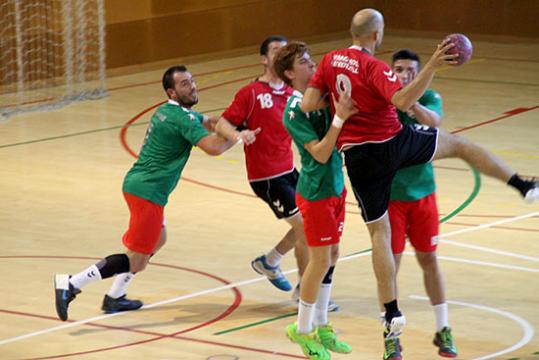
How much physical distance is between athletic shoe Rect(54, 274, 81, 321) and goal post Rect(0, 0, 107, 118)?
9.46 metres

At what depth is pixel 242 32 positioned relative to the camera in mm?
23344

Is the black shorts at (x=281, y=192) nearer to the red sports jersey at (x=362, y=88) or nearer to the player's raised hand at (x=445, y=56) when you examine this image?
the red sports jersey at (x=362, y=88)

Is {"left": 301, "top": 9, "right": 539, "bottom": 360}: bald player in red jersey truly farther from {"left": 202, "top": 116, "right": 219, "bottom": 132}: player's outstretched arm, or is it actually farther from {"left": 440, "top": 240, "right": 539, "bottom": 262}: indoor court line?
{"left": 440, "top": 240, "right": 539, "bottom": 262}: indoor court line

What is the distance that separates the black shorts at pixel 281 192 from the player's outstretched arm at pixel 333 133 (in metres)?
1.31

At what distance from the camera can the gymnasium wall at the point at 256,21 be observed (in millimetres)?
21328

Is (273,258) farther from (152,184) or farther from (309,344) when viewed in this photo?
(309,344)

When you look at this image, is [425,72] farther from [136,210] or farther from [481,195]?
[481,195]

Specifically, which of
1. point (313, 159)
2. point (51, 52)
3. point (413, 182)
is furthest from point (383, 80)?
point (51, 52)

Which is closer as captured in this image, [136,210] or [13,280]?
[136,210]

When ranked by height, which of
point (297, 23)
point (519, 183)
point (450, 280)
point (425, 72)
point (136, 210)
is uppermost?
point (425, 72)

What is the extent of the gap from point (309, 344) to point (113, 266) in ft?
6.22

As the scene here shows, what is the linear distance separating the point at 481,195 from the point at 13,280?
17.4 ft

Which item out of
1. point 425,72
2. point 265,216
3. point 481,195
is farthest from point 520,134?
point 425,72

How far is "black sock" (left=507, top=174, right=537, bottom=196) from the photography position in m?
8.00
